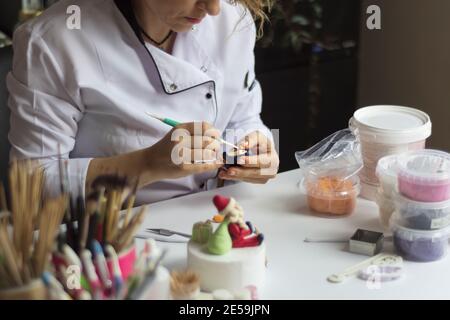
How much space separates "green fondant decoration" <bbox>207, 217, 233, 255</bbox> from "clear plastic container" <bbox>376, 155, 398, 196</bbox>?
0.29 metres

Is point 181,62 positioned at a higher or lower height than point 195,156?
higher

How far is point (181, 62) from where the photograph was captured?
1.21 meters

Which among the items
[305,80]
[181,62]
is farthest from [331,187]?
[305,80]

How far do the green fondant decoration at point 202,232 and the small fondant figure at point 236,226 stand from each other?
3 cm

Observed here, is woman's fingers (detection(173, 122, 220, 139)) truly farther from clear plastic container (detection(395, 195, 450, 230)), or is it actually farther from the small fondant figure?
clear plastic container (detection(395, 195, 450, 230))

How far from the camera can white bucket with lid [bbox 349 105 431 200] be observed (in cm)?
111

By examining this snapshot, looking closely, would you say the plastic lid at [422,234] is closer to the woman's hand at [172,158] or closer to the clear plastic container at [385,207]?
the clear plastic container at [385,207]

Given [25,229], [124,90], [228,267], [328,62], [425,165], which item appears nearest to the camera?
[25,229]

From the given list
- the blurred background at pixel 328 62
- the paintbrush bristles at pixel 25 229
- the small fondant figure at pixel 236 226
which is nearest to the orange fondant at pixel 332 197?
the small fondant figure at pixel 236 226

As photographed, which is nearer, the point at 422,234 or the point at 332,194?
the point at 422,234

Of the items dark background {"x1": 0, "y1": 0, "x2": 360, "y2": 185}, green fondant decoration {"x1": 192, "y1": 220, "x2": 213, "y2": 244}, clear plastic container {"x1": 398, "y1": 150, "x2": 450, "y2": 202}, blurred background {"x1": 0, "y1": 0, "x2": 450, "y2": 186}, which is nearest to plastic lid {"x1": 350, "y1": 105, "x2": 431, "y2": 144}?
clear plastic container {"x1": 398, "y1": 150, "x2": 450, "y2": 202}

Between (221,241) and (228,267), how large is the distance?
0.03 metres

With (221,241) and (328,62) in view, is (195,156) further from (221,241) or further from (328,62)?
(328,62)

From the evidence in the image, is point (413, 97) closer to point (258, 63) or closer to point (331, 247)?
point (258, 63)
